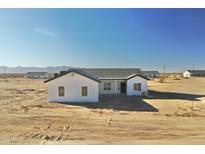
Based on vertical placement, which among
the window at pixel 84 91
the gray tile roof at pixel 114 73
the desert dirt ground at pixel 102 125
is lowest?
the desert dirt ground at pixel 102 125

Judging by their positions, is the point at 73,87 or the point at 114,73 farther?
the point at 114,73

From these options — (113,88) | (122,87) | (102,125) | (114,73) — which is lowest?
(102,125)

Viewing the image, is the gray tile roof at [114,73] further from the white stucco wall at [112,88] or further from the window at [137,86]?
the window at [137,86]

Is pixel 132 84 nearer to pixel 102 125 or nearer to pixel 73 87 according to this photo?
pixel 73 87

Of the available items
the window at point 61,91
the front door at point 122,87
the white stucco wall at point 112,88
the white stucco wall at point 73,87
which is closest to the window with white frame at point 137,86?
the front door at point 122,87

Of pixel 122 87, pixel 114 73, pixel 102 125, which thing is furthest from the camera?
pixel 114 73

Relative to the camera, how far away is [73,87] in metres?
21.7

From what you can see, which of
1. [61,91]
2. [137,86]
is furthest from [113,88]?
[61,91]

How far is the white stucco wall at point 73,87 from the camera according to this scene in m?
21.7

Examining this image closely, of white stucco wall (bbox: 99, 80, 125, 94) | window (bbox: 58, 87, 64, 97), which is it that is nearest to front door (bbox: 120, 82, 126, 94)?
white stucco wall (bbox: 99, 80, 125, 94)
